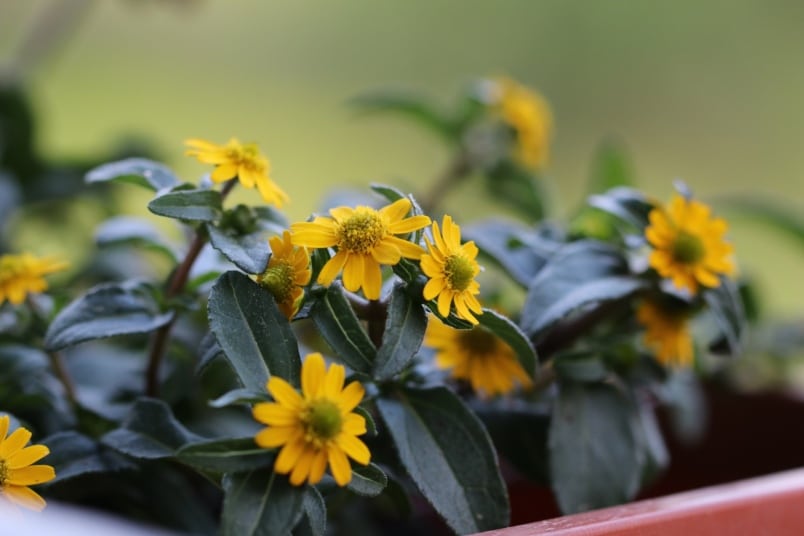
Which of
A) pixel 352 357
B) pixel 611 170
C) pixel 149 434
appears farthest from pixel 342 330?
pixel 611 170

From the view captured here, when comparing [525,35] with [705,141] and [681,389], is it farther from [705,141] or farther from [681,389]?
[681,389]

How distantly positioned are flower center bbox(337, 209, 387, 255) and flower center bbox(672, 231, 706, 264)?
194 millimetres

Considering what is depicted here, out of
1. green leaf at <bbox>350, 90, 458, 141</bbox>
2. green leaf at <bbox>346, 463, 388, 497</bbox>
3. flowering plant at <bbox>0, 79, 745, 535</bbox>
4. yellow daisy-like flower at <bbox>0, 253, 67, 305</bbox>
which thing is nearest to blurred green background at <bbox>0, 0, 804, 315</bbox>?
green leaf at <bbox>350, 90, 458, 141</bbox>

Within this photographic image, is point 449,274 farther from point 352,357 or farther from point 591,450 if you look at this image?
point 591,450

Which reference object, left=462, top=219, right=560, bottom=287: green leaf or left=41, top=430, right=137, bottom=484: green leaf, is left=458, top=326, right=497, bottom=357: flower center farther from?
left=41, top=430, right=137, bottom=484: green leaf

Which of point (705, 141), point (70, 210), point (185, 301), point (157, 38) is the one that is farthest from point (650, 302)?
point (157, 38)

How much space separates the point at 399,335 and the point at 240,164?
126 mm

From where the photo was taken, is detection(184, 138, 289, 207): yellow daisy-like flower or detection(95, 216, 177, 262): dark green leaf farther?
detection(95, 216, 177, 262): dark green leaf

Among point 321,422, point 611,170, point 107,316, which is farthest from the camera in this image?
point 611,170

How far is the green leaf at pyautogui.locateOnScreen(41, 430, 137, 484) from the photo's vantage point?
43 cm

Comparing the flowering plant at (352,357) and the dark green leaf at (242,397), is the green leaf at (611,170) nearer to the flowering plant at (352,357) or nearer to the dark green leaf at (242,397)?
the flowering plant at (352,357)

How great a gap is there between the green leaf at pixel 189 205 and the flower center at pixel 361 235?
8 cm

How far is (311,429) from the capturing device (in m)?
0.35

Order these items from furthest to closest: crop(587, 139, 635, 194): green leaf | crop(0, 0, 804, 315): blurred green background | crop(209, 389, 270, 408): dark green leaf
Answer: crop(0, 0, 804, 315): blurred green background
crop(587, 139, 635, 194): green leaf
crop(209, 389, 270, 408): dark green leaf
